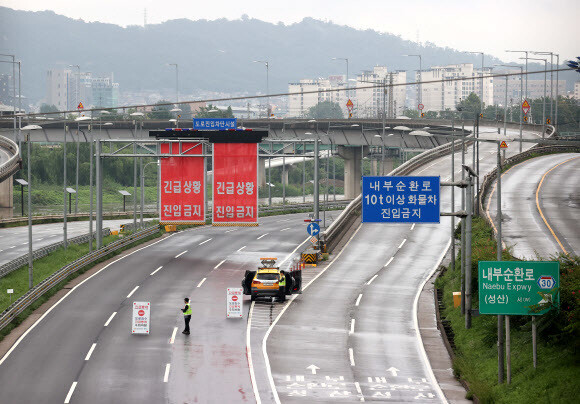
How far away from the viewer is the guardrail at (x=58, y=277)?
46.2 m

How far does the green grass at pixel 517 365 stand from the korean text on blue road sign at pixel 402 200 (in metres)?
5.41

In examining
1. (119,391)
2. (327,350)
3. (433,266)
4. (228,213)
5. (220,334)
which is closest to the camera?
(119,391)

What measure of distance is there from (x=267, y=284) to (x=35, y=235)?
42.4 metres

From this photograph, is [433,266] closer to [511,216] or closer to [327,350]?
[511,216]

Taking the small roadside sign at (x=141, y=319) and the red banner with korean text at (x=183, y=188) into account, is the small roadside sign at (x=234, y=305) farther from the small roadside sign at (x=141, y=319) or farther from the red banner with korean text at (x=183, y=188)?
the red banner with korean text at (x=183, y=188)

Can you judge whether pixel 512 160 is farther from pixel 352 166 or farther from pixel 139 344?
pixel 139 344

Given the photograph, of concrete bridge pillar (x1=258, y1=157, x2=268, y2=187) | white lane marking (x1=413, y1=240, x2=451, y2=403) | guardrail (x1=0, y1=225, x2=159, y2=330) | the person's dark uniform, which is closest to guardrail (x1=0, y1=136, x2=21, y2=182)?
guardrail (x1=0, y1=225, x2=159, y2=330)

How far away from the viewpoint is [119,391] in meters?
34.0

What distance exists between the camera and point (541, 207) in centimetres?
8131

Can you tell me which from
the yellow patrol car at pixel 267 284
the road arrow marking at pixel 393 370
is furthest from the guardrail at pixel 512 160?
the road arrow marking at pixel 393 370

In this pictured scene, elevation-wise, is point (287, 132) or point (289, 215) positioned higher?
point (287, 132)

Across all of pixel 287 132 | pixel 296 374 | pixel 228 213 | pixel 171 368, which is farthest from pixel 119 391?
pixel 287 132

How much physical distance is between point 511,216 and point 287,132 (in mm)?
65161

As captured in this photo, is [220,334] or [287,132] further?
[287,132]
